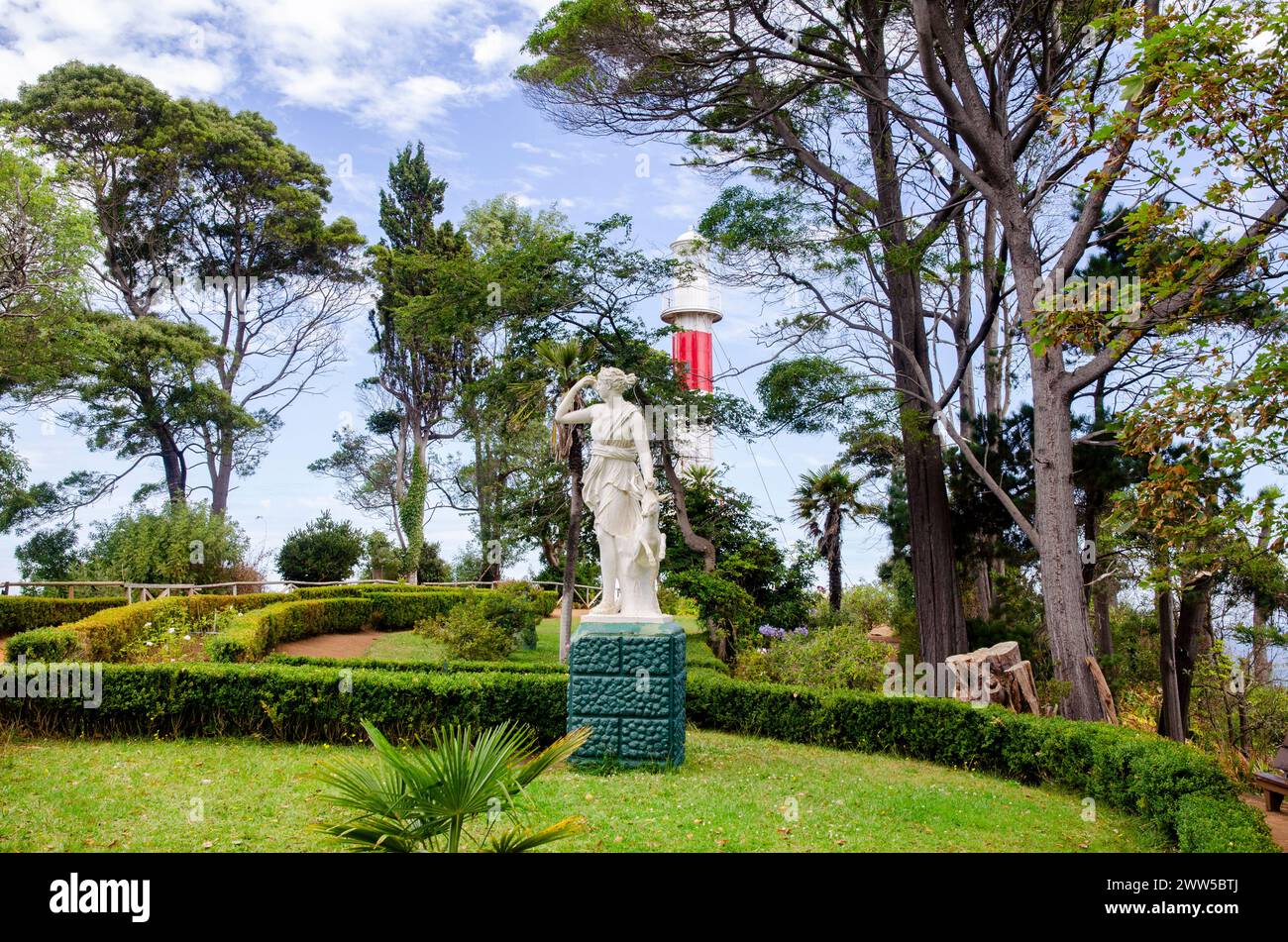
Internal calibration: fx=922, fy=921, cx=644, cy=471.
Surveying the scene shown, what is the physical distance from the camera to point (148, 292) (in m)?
27.8

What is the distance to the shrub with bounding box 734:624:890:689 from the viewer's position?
11828mm

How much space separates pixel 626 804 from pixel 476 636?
904cm

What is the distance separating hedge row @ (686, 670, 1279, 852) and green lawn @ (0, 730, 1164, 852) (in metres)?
0.25

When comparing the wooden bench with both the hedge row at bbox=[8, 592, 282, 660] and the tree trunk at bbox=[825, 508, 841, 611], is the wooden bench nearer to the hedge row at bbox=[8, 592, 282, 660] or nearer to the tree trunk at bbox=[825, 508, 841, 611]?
the tree trunk at bbox=[825, 508, 841, 611]

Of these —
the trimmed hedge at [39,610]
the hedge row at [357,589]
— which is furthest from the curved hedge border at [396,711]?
the hedge row at [357,589]

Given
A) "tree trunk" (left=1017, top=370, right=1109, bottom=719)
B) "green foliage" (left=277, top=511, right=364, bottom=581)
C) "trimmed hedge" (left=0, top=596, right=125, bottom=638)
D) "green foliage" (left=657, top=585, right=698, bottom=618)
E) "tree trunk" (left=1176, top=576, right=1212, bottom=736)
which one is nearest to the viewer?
"tree trunk" (left=1017, top=370, right=1109, bottom=719)

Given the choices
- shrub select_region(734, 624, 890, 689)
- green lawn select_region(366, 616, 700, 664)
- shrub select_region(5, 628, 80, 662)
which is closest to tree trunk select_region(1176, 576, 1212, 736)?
shrub select_region(734, 624, 890, 689)

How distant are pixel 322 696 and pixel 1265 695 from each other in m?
12.7

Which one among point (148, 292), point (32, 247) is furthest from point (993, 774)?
point (148, 292)

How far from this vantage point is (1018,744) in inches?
334

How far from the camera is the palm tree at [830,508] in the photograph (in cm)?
1980

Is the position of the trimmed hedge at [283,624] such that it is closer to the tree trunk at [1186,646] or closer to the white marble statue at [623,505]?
the white marble statue at [623,505]

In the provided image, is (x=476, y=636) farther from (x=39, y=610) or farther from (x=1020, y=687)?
(x=1020, y=687)
